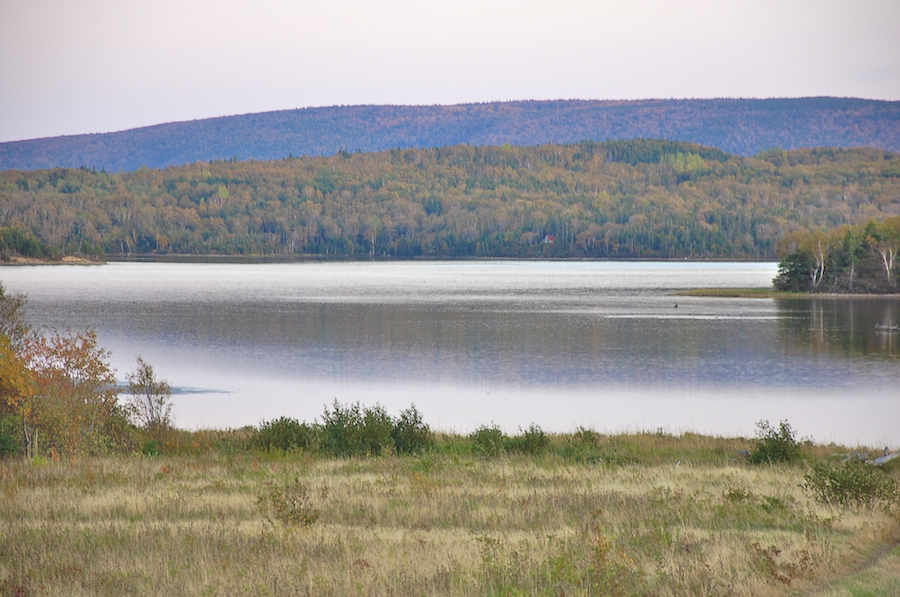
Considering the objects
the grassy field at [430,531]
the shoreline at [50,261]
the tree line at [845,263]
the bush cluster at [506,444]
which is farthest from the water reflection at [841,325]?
the shoreline at [50,261]

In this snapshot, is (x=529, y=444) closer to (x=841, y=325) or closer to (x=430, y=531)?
(x=430, y=531)

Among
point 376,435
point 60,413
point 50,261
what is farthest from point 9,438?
point 50,261

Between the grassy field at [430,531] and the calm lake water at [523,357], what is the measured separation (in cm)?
1096

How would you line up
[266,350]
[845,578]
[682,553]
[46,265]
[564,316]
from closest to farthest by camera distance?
[845,578]
[682,553]
[266,350]
[564,316]
[46,265]

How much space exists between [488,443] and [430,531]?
26.4 feet

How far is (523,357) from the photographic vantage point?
41250 millimetres

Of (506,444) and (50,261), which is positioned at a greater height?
(50,261)

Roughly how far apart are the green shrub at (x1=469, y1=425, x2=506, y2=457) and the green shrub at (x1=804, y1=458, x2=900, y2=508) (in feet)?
22.2

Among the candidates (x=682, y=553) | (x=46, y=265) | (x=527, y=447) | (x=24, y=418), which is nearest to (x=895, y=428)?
(x=527, y=447)

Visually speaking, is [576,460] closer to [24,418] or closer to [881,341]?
[24,418]

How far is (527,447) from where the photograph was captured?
18.1 m

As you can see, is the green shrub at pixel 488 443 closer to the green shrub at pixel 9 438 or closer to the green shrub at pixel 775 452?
the green shrub at pixel 775 452

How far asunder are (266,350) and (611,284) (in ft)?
230

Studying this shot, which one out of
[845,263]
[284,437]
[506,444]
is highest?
[845,263]
